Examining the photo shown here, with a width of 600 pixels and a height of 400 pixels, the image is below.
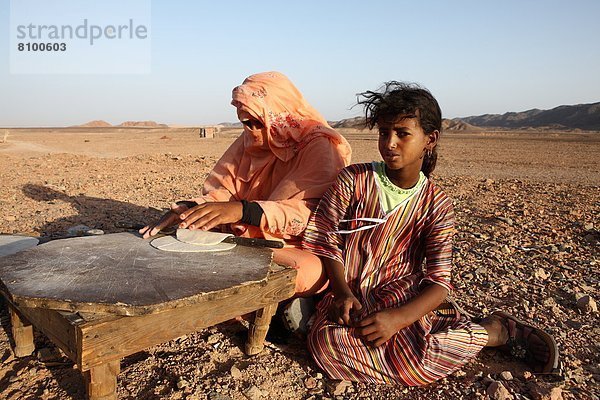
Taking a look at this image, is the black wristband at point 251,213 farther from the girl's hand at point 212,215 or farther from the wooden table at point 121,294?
the wooden table at point 121,294

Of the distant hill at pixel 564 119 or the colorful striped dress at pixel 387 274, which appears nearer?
the colorful striped dress at pixel 387 274

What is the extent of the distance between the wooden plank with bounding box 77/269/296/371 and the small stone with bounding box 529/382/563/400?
1210mm

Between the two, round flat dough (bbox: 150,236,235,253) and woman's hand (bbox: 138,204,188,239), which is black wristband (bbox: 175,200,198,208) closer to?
woman's hand (bbox: 138,204,188,239)

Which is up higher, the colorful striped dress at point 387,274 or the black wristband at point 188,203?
the black wristband at point 188,203

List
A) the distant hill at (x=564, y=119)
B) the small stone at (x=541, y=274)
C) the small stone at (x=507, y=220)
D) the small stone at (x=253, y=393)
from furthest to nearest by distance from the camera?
the distant hill at (x=564, y=119) → the small stone at (x=507, y=220) → the small stone at (x=541, y=274) → the small stone at (x=253, y=393)

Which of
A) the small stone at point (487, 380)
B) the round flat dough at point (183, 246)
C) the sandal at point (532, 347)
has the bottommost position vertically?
the small stone at point (487, 380)

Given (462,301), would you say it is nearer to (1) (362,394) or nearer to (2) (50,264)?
(1) (362,394)

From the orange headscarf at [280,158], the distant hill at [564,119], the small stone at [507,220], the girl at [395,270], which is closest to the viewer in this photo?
the girl at [395,270]

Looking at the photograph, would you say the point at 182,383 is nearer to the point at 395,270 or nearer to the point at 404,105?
the point at 395,270

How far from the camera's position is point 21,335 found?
2.37 m

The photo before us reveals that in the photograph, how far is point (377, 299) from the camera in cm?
242

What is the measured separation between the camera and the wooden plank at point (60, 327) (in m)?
1.63

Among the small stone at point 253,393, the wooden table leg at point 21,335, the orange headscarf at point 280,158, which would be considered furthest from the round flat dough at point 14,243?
the small stone at point 253,393

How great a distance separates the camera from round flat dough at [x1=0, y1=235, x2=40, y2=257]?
8.41ft
